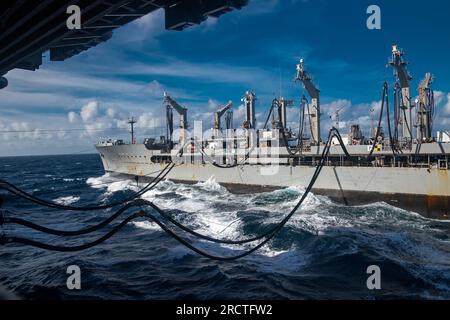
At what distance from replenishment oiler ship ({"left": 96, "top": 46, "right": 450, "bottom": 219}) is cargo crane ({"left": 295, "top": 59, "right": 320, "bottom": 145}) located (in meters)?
0.11

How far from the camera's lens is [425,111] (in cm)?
3005

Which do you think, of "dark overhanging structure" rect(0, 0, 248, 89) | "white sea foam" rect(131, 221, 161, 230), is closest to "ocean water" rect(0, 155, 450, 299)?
"white sea foam" rect(131, 221, 161, 230)

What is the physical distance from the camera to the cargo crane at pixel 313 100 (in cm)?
3566

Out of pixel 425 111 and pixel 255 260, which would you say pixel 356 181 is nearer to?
pixel 425 111

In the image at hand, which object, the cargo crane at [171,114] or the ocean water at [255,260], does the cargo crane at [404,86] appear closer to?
the ocean water at [255,260]

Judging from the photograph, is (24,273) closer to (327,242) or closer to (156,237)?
(156,237)

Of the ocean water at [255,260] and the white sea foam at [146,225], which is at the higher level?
the white sea foam at [146,225]

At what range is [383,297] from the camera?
34.8 ft

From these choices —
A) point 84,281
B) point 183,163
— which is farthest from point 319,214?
point 183,163

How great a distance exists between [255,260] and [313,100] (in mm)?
27094

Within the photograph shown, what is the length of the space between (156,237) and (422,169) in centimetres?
2100

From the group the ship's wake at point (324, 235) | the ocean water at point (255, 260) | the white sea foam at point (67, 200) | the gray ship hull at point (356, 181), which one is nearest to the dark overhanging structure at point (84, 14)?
the ocean water at point (255, 260)

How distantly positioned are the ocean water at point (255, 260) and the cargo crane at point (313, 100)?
13101 millimetres
